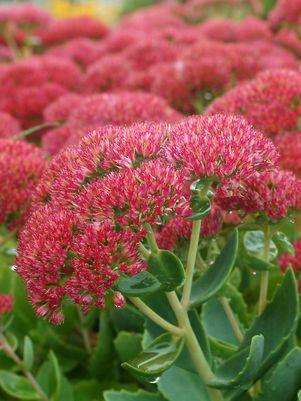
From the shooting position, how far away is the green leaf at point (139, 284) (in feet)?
2.82

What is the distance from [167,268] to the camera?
0.87 metres

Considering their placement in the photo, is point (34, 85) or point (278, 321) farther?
point (34, 85)

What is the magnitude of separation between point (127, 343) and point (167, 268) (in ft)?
1.43

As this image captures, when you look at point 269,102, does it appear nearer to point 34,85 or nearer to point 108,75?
point 108,75

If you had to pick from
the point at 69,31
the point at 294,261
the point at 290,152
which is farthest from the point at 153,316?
the point at 69,31

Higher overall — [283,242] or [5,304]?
[283,242]

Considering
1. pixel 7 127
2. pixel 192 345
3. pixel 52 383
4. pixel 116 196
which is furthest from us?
pixel 7 127

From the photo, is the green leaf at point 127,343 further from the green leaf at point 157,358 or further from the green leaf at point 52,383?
the green leaf at point 157,358

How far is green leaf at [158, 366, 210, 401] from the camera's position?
3.42ft

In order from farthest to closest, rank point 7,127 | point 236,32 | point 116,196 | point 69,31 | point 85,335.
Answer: point 69,31 < point 236,32 < point 7,127 < point 85,335 < point 116,196

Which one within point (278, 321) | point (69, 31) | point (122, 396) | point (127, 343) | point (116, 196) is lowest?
point (69, 31)

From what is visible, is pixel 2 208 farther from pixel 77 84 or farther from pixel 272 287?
pixel 77 84

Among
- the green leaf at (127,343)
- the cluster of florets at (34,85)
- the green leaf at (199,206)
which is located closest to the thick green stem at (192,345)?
the green leaf at (199,206)

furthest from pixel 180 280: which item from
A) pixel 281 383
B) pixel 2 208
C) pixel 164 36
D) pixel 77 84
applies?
pixel 164 36
